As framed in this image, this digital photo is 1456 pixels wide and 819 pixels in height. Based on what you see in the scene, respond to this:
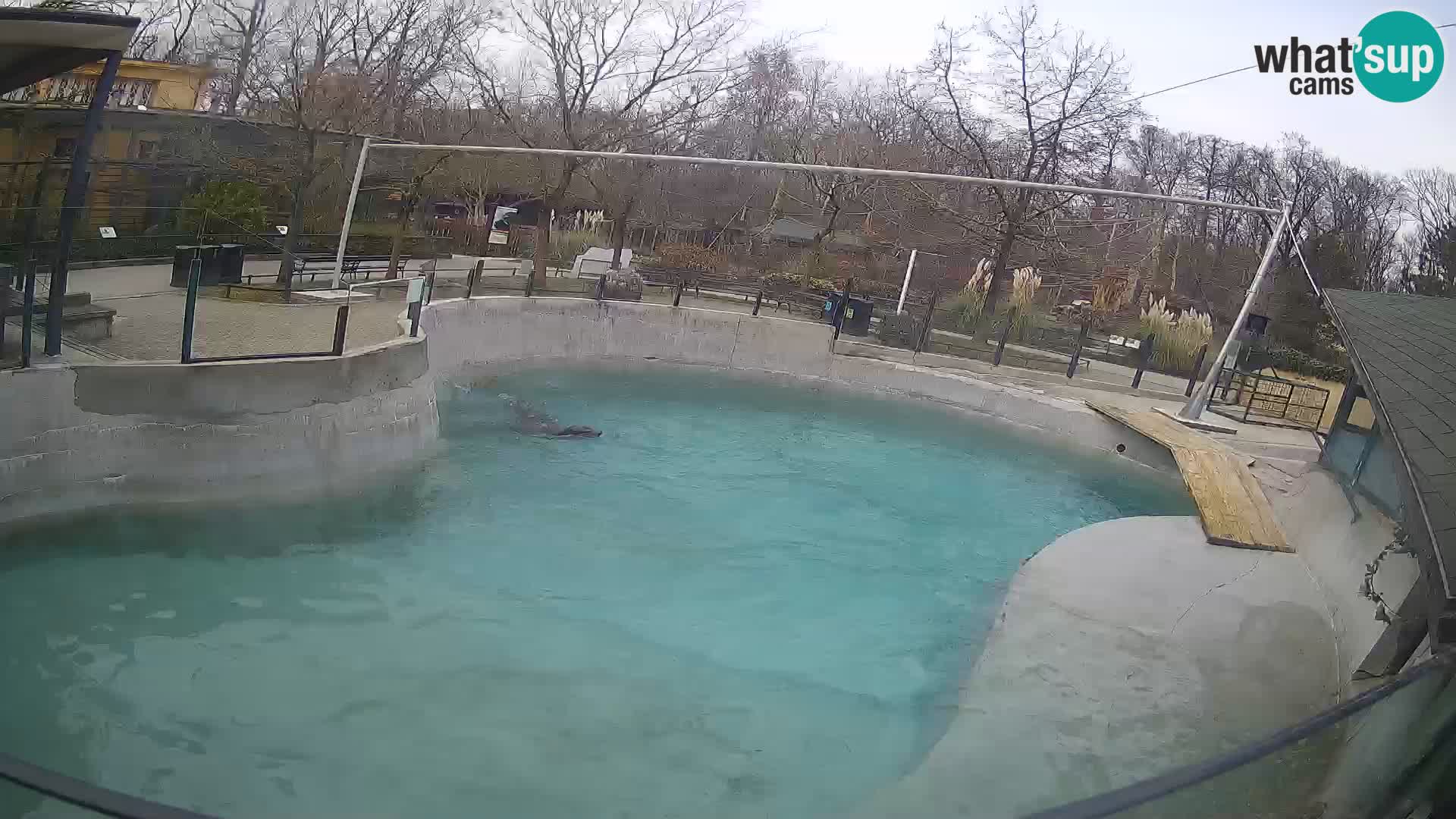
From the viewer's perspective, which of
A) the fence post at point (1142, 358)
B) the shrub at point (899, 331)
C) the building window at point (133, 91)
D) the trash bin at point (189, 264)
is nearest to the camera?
the trash bin at point (189, 264)

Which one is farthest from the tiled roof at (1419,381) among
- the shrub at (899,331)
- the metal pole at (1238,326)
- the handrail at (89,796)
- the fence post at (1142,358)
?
the shrub at (899,331)

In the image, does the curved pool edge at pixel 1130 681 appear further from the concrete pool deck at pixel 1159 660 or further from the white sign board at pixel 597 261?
the white sign board at pixel 597 261

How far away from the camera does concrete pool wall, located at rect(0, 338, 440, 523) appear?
7828 mm

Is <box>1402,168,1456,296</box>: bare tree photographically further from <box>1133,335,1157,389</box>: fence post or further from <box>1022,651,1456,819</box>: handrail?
<box>1022,651,1456,819</box>: handrail

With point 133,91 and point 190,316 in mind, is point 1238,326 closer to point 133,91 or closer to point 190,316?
point 190,316

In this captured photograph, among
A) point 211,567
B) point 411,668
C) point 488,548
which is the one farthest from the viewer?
point 488,548

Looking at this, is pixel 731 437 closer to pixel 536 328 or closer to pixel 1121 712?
pixel 536 328

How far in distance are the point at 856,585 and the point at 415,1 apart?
67.6 ft

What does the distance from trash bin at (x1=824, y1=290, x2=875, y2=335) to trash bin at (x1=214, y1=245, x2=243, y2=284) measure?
10.2m

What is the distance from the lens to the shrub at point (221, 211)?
53.5 ft

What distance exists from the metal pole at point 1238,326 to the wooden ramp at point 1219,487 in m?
0.44

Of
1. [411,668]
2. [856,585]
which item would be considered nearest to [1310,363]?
[856,585]

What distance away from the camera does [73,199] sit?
7816 mm

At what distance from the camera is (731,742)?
257 inches
